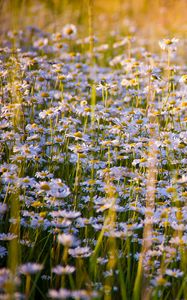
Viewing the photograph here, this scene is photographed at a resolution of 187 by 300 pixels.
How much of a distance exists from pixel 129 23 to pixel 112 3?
3507 millimetres

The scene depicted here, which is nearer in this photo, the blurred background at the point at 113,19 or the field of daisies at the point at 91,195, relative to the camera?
the field of daisies at the point at 91,195

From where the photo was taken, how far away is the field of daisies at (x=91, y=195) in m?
2.03

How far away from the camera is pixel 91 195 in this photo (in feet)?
8.34

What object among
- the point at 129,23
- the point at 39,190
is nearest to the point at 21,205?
the point at 39,190

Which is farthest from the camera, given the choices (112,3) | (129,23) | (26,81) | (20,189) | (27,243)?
(112,3)

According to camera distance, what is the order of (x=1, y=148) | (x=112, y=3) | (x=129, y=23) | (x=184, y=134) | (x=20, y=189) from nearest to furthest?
(x=20, y=189) < (x=1, y=148) < (x=184, y=134) < (x=129, y=23) < (x=112, y=3)

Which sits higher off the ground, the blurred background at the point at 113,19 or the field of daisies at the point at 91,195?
the blurred background at the point at 113,19

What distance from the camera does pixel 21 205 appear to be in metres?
2.51

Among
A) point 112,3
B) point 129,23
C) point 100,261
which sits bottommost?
point 100,261

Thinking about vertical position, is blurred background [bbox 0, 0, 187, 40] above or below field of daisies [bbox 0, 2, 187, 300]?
above

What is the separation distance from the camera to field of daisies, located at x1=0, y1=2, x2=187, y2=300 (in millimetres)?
2029

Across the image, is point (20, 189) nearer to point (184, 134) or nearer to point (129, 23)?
point (184, 134)

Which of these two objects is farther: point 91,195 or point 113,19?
point 113,19

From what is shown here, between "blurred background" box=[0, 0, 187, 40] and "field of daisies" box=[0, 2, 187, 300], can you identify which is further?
"blurred background" box=[0, 0, 187, 40]
